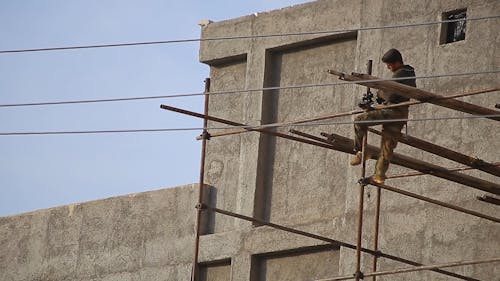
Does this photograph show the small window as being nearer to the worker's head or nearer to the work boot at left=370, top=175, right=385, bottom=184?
the worker's head

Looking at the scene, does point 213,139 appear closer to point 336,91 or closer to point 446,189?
point 336,91

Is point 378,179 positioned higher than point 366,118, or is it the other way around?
point 366,118

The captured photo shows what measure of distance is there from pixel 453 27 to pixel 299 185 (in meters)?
2.89

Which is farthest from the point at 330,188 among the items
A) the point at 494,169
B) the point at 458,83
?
the point at 494,169

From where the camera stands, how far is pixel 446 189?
71.4 ft

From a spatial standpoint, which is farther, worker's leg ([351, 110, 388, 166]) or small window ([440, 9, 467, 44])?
small window ([440, 9, 467, 44])

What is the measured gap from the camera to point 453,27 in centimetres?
2234

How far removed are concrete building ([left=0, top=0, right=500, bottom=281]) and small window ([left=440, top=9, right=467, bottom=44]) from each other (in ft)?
0.08

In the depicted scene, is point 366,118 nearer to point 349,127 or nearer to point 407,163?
point 407,163

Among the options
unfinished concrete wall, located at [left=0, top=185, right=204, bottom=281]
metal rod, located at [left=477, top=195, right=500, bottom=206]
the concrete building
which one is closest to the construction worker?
metal rod, located at [left=477, top=195, right=500, bottom=206]

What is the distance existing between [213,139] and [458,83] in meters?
4.17

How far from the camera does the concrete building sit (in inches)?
856

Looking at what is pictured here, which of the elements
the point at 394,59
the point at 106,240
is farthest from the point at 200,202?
the point at 106,240

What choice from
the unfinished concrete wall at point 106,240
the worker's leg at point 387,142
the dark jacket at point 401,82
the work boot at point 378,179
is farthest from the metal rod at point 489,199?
the unfinished concrete wall at point 106,240
